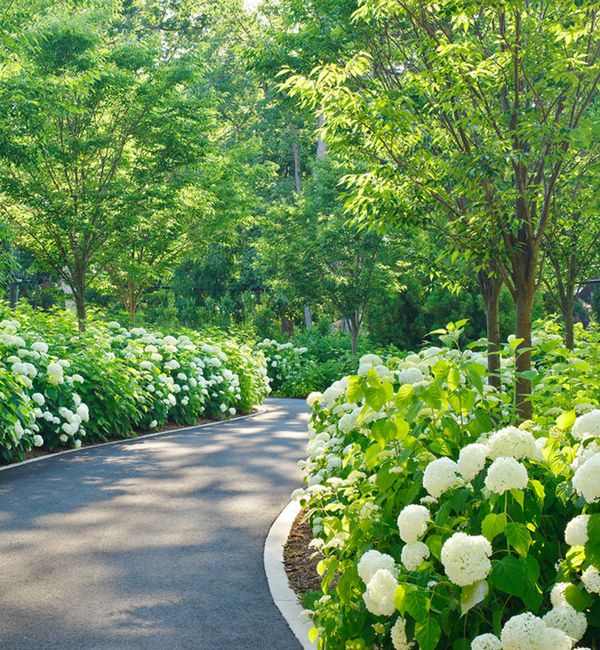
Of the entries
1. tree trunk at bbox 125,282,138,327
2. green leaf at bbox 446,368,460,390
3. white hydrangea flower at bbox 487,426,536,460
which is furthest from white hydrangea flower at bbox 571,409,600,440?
tree trunk at bbox 125,282,138,327

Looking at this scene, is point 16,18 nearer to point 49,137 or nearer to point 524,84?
point 49,137

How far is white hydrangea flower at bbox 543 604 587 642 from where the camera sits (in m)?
2.57

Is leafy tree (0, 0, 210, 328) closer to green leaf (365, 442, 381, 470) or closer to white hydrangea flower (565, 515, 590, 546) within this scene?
green leaf (365, 442, 381, 470)

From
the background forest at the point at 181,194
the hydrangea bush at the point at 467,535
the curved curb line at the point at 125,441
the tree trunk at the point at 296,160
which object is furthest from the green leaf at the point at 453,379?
the tree trunk at the point at 296,160

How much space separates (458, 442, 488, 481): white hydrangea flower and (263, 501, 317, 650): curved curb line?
1.40 metres

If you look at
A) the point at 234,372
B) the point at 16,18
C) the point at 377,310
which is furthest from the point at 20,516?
the point at 377,310

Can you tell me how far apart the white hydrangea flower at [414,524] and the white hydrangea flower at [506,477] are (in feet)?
1.06

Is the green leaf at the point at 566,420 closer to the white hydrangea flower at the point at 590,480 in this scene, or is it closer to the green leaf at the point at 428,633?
the white hydrangea flower at the point at 590,480

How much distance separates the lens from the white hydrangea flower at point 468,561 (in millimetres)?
2680

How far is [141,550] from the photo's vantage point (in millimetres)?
6082

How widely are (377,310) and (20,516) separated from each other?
17.8m

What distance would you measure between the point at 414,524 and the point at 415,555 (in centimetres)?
11

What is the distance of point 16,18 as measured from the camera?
10.7 meters

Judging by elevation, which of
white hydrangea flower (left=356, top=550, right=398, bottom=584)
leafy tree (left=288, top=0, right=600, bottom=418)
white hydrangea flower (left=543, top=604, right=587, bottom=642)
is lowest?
white hydrangea flower (left=543, top=604, right=587, bottom=642)
